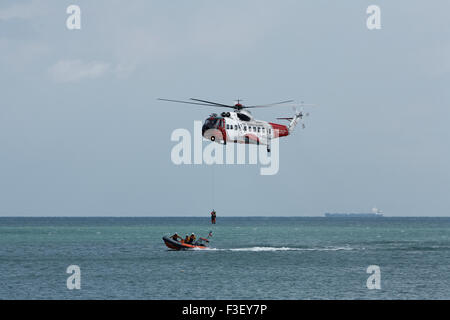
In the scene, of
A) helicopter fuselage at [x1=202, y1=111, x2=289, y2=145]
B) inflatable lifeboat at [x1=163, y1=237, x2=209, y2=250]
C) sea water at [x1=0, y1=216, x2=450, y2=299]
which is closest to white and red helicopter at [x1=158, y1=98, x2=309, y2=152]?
helicopter fuselage at [x1=202, y1=111, x2=289, y2=145]

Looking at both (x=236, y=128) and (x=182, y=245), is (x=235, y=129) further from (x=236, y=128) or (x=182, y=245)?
(x=182, y=245)

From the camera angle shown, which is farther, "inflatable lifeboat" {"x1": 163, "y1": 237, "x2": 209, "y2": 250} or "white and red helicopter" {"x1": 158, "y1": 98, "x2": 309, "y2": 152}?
"inflatable lifeboat" {"x1": 163, "y1": 237, "x2": 209, "y2": 250}

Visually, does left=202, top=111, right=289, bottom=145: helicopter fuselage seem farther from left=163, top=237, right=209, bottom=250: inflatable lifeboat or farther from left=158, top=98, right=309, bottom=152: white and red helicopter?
left=163, top=237, right=209, bottom=250: inflatable lifeboat

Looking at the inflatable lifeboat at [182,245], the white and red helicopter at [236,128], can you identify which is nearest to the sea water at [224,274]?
the inflatable lifeboat at [182,245]

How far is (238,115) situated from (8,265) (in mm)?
38408

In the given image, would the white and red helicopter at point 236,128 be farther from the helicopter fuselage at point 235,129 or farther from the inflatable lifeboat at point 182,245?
the inflatable lifeboat at point 182,245

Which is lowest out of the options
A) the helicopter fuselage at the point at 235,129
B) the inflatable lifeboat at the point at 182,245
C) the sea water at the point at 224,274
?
the sea water at the point at 224,274

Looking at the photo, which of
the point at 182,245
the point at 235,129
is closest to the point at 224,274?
the point at 235,129

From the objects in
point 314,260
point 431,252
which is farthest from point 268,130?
point 431,252

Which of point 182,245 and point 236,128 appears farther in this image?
point 182,245

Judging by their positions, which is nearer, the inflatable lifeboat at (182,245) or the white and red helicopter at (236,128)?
the white and red helicopter at (236,128)

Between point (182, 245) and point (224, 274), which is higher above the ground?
point (182, 245)

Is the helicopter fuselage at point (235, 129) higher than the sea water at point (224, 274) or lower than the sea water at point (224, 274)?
higher
